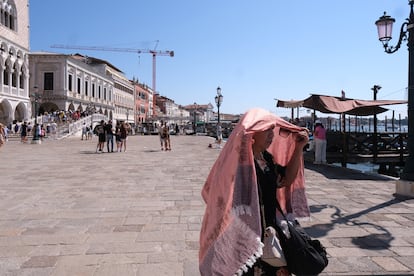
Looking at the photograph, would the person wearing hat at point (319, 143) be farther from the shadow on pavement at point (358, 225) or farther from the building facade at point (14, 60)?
the building facade at point (14, 60)

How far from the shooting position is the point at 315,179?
959 cm

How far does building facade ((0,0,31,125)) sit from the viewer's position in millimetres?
34875

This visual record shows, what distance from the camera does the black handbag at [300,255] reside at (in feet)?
6.95

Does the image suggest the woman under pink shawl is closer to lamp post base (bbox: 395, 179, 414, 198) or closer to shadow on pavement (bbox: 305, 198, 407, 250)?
shadow on pavement (bbox: 305, 198, 407, 250)

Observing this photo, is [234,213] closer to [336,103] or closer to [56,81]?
[336,103]

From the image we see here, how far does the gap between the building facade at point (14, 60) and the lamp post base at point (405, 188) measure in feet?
114

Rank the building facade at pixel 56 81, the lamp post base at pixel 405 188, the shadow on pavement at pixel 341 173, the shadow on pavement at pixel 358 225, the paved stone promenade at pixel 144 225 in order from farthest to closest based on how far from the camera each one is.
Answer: the building facade at pixel 56 81, the shadow on pavement at pixel 341 173, the lamp post base at pixel 405 188, the shadow on pavement at pixel 358 225, the paved stone promenade at pixel 144 225

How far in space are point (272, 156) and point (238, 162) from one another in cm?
56

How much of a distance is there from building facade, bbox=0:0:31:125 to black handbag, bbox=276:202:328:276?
3704cm

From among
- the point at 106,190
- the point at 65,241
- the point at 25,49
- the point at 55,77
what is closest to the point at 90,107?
the point at 55,77

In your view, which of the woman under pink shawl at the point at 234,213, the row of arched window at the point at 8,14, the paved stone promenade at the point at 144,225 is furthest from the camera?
the row of arched window at the point at 8,14

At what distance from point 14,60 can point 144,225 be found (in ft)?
123

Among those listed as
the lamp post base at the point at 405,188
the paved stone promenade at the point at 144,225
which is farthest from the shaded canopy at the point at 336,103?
the lamp post base at the point at 405,188

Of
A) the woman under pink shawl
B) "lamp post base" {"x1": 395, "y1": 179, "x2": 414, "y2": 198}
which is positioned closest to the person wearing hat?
"lamp post base" {"x1": 395, "y1": 179, "x2": 414, "y2": 198}
